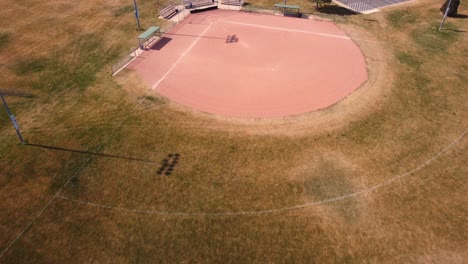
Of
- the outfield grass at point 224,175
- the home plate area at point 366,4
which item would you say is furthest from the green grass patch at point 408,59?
the home plate area at point 366,4

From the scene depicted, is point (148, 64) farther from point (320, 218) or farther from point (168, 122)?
point (320, 218)

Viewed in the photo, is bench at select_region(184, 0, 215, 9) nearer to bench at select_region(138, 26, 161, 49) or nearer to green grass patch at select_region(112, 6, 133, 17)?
green grass patch at select_region(112, 6, 133, 17)

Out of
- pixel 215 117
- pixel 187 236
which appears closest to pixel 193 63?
pixel 215 117

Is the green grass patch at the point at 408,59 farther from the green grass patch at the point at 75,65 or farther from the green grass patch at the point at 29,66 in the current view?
the green grass patch at the point at 29,66

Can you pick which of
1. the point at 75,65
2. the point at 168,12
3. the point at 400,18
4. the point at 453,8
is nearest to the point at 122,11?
the point at 168,12

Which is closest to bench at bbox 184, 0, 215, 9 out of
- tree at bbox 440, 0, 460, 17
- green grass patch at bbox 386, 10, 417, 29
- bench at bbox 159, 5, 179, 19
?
bench at bbox 159, 5, 179, 19
